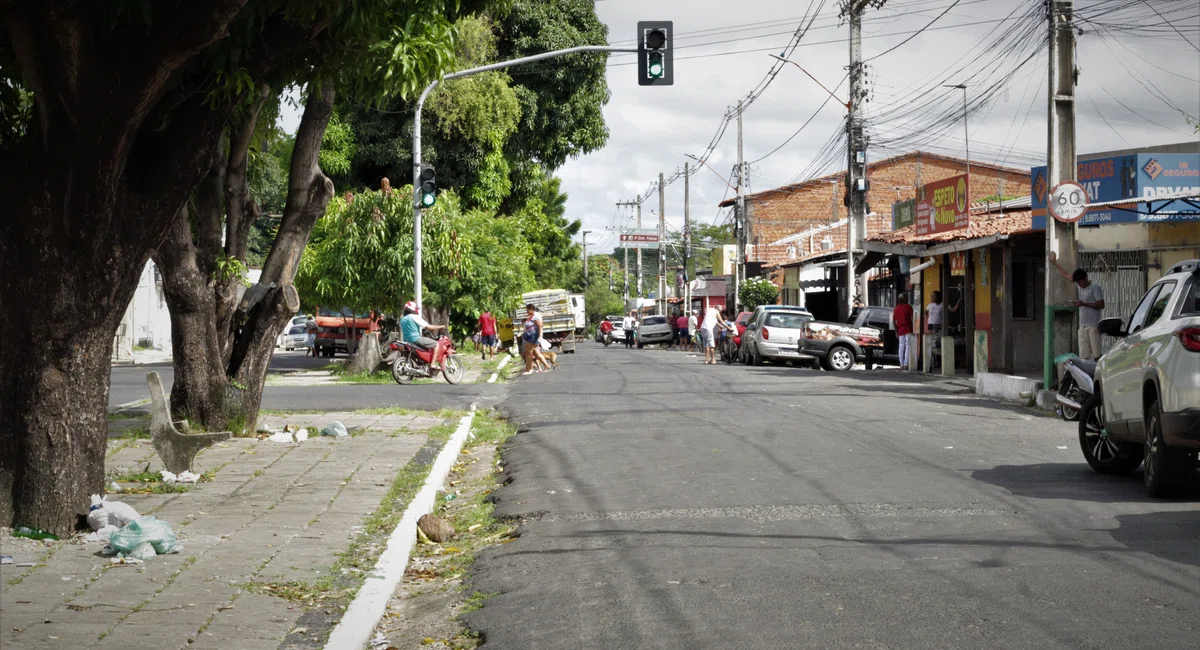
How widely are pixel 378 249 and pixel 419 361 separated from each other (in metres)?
4.37

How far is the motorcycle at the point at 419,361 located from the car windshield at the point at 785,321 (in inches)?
443

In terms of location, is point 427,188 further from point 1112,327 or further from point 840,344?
point 1112,327

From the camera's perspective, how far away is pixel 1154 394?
9.67 m

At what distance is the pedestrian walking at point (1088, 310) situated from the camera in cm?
1878

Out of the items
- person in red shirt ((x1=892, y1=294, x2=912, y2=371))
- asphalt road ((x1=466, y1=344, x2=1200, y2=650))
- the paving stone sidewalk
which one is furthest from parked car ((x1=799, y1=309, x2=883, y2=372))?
the paving stone sidewalk

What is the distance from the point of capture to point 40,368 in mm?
7754

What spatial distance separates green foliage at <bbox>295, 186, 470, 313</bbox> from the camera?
98.4 ft

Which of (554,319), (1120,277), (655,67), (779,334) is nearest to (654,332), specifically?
(554,319)

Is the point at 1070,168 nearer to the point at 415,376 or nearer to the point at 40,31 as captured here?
the point at 415,376

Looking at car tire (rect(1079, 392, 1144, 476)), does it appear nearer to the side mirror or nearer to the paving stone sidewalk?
the side mirror

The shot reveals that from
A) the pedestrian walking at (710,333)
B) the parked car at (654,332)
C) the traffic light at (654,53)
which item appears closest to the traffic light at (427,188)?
the traffic light at (654,53)

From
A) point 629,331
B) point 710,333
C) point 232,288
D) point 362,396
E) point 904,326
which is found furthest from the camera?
point 629,331

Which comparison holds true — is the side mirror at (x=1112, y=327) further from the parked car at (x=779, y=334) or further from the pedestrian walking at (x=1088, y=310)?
the parked car at (x=779, y=334)

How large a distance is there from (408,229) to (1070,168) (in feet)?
52.5
